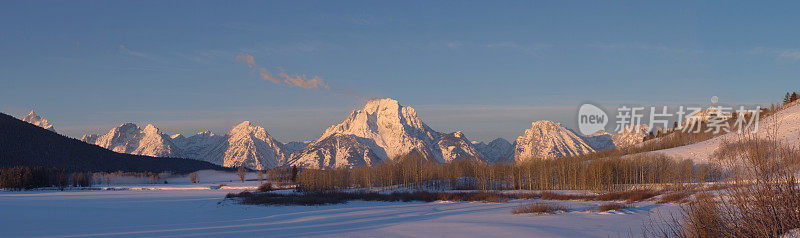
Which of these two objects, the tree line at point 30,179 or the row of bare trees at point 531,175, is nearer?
the row of bare trees at point 531,175

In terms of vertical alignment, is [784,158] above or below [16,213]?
above

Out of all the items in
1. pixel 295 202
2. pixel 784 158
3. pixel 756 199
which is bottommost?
pixel 295 202

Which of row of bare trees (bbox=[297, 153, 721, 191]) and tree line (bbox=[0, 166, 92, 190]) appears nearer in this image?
row of bare trees (bbox=[297, 153, 721, 191])

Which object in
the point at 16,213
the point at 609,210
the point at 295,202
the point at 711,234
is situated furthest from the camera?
the point at 295,202

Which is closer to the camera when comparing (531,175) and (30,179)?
(531,175)

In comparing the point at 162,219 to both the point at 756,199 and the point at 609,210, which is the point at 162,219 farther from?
the point at 756,199

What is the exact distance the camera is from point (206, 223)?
31.6 metres

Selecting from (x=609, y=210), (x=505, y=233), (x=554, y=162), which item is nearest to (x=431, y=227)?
(x=505, y=233)

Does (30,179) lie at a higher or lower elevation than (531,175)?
higher

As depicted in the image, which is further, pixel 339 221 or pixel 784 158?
pixel 339 221

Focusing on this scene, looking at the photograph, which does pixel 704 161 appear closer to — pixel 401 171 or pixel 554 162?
pixel 554 162

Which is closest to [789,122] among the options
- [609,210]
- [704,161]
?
→ [704,161]

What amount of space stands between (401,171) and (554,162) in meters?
37.5

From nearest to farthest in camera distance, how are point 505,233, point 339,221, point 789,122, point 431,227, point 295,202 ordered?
point 505,233 → point 431,227 → point 339,221 → point 295,202 → point 789,122
